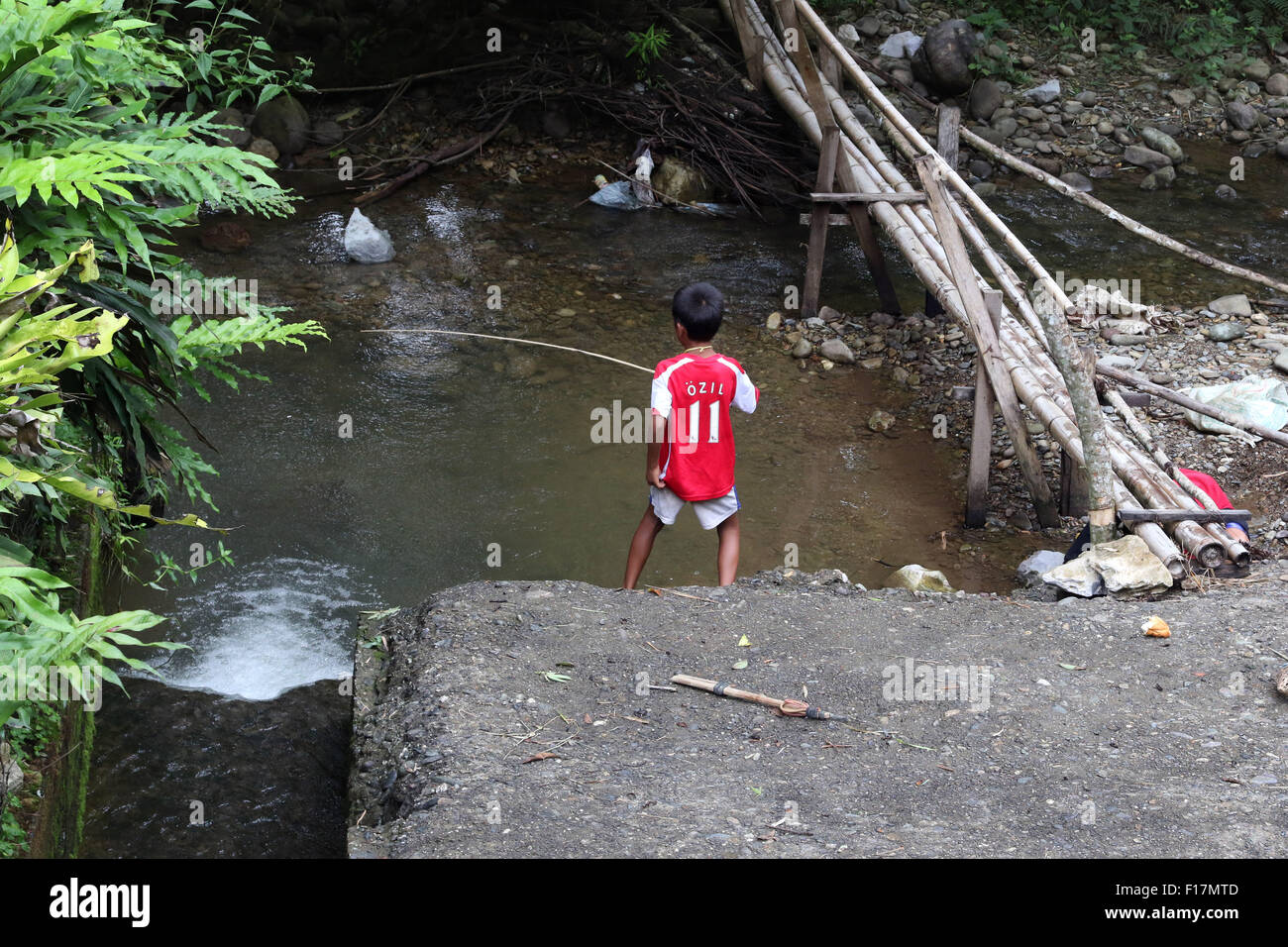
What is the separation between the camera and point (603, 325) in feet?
21.8

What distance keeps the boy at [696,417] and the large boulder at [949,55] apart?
6.52 meters

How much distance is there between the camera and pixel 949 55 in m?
9.30

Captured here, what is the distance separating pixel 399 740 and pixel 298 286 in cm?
448

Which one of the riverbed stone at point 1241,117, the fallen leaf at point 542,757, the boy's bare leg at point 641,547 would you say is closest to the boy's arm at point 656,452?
the boy's bare leg at point 641,547

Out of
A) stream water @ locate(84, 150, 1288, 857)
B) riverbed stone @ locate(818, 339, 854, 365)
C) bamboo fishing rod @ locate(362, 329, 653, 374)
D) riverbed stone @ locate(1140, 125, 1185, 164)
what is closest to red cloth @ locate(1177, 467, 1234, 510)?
stream water @ locate(84, 150, 1288, 857)

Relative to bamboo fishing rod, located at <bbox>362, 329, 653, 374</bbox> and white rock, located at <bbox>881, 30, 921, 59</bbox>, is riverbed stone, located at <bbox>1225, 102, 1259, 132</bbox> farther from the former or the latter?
bamboo fishing rod, located at <bbox>362, 329, 653, 374</bbox>

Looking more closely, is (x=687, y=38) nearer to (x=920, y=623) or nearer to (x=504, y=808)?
(x=920, y=623)

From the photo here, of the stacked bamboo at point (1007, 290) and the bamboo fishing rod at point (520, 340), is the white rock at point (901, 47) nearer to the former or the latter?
the stacked bamboo at point (1007, 290)

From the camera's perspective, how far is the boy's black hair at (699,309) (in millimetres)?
3801

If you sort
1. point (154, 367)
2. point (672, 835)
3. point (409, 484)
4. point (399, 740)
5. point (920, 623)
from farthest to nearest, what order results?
point (409, 484)
point (920, 623)
point (154, 367)
point (399, 740)
point (672, 835)

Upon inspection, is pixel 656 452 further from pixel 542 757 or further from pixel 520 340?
pixel 520 340

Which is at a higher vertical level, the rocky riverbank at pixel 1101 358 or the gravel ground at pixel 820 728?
the rocky riverbank at pixel 1101 358

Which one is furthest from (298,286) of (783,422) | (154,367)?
(154,367)

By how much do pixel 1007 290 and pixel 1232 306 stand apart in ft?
7.99
